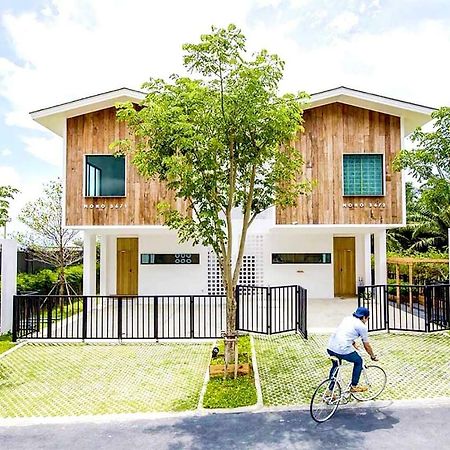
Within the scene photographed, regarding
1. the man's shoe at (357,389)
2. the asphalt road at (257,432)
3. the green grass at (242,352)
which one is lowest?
the asphalt road at (257,432)

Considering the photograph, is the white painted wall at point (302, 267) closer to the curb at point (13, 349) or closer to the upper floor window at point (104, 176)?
the upper floor window at point (104, 176)

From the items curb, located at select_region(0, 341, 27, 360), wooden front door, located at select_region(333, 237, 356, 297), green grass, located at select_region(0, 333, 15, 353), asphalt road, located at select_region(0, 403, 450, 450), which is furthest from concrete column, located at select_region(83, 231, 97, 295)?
asphalt road, located at select_region(0, 403, 450, 450)

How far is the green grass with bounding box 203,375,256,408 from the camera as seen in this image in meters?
6.68

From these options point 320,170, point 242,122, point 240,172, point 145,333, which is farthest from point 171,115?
point 320,170

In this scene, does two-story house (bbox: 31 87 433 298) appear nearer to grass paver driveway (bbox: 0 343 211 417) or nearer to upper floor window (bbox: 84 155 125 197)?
upper floor window (bbox: 84 155 125 197)

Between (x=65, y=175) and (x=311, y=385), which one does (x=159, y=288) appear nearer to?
(x=65, y=175)

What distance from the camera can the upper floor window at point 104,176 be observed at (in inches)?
597

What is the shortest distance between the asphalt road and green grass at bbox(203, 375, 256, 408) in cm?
32

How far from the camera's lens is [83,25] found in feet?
40.9

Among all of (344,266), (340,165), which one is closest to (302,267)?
(344,266)

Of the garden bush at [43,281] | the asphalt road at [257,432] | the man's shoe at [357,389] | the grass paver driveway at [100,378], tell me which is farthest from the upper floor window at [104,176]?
the man's shoe at [357,389]

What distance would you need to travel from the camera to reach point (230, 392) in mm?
7070

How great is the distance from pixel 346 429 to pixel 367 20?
35.7ft

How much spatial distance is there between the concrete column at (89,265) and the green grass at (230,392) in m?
9.50
